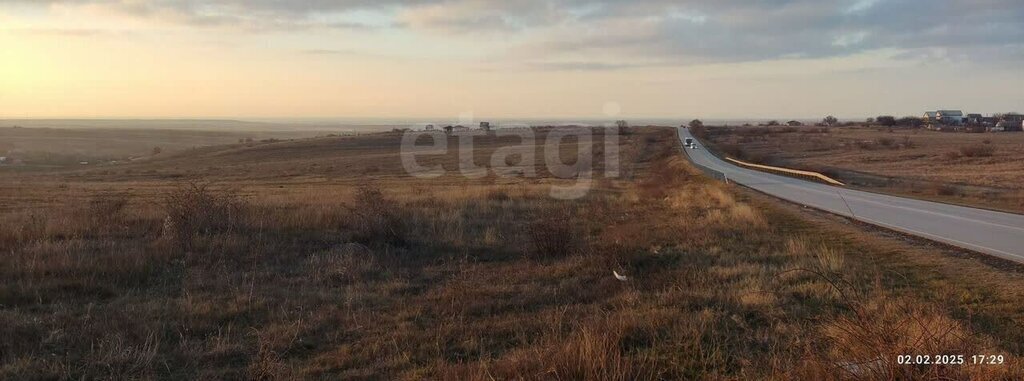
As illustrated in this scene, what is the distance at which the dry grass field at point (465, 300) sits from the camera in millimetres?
5656

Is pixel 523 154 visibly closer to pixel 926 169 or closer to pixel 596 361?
pixel 926 169

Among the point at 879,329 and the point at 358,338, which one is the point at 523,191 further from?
the point at 879,329

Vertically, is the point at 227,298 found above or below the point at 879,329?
below

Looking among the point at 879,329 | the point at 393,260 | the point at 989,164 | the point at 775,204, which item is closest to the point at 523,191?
the point at 775,204

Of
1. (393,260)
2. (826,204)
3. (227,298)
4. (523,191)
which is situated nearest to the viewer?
(227,298)

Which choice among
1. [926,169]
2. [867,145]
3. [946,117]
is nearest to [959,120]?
[946,117]

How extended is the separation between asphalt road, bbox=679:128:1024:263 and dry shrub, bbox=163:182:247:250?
1394 cm

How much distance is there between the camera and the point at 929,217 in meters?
16.6

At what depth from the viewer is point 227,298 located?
29.8ft

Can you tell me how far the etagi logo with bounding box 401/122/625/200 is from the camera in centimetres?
5000

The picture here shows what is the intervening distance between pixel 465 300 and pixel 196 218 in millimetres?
7628

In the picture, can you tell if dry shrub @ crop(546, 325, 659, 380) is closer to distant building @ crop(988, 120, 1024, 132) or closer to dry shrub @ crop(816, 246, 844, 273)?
dry shrub @ crop(816, 246, 844, 273)

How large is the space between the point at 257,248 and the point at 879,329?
10.6m

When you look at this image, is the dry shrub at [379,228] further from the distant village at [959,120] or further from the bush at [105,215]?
the distant village at [959,120]
